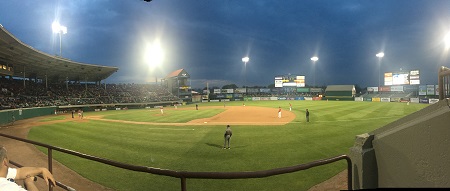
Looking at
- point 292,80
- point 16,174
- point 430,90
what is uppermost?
point 292,80

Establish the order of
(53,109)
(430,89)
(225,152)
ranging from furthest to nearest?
(430,89), (53,109), (225,152)

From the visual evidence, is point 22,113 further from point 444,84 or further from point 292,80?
point 292,80

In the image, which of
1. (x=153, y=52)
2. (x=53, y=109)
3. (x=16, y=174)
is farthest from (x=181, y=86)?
(x=16, y=174)

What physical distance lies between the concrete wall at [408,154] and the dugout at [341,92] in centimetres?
8333

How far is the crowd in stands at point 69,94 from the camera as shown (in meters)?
41.8

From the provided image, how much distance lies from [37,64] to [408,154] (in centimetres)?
5541

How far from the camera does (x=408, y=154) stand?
4.12m

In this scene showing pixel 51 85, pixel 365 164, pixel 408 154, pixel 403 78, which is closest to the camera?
pixel 408 154

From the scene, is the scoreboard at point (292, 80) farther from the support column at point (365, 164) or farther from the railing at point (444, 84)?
the support column at point (365, 164)

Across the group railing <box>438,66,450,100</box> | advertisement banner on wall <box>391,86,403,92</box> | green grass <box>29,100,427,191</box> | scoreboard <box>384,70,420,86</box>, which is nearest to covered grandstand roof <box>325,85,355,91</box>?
scoreboard <box>384,70,420,86</box>

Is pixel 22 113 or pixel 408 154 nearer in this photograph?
pixel 408 154

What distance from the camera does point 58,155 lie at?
49.2 ft

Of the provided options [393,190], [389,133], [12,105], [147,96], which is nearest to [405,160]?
Answer: [389,133]

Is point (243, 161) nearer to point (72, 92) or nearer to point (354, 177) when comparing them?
point (354, 177)
